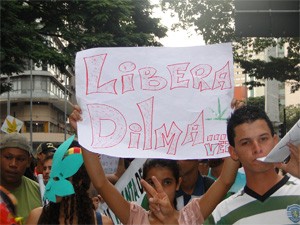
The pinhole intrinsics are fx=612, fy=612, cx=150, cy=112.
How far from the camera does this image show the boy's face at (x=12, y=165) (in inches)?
153

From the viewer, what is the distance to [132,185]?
4.07 metres

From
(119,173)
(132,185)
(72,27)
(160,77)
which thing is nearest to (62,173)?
(160,77)

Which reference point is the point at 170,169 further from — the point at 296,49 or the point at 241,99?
the point at 296,49

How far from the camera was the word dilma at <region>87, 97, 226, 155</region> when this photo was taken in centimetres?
317

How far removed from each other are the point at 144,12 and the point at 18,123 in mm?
11953

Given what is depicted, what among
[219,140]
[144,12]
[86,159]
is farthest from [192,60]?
[144,12]

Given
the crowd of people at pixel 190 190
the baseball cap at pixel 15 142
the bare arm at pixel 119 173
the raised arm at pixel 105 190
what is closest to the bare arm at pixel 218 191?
the crowd of people at pixel 190 190

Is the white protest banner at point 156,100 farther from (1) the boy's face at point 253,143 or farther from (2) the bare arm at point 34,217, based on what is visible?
(1) the boy's face at point 253,143

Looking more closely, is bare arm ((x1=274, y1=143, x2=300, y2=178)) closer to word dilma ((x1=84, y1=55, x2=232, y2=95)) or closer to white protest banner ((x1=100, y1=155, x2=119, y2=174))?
word dilma ((x1=84, y1=55, x2=232, y2=95))

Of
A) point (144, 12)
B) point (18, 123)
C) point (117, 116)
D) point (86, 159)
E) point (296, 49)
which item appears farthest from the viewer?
point (144, 12)

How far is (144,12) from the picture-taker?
2139 cm

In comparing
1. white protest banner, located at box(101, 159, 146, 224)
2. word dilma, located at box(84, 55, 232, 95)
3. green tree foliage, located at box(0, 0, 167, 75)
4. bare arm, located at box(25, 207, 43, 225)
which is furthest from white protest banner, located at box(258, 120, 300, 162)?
green tree foliage, located at box(0, 0, 167, 75)

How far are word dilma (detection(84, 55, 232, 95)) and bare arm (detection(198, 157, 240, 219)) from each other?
22.3 inches

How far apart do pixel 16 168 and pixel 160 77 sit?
118 centimetres
